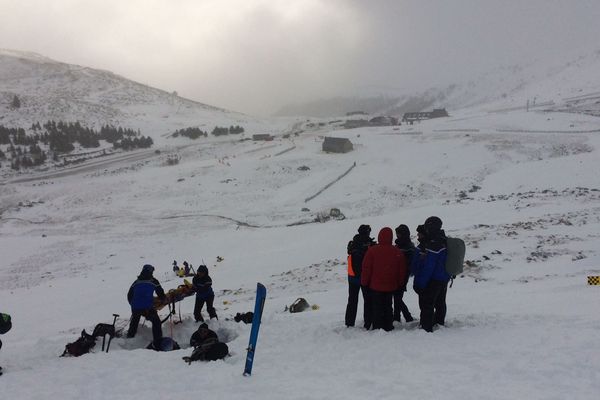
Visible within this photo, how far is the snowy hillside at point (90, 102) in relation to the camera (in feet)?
298

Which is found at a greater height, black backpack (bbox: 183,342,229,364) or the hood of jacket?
the hood of jacket

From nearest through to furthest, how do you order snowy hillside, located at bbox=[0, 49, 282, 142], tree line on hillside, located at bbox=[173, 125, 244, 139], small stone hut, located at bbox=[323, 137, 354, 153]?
small stone hut, located at bbox=[323, 137, 354, 153] < tree line on hillside, located at bbox=[173, 125, 244, 139] < snowy hillside, located at bbox=[0, 49, 282, 142]

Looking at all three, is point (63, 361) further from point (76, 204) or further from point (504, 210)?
point (76, 204)

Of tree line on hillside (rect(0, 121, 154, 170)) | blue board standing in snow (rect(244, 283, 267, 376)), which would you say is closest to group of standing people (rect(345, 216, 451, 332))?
blue board standing in snow (rect(244, 283, 267, 376))

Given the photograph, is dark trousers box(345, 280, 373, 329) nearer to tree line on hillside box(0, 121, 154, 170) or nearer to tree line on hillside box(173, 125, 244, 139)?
tree line on hillside box(0, 121, 154, 170)

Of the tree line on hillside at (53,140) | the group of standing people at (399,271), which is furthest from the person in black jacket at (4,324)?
the tree line on hillside at (53,140)

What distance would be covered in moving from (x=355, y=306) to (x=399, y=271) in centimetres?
144

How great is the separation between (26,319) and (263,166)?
3341 cm

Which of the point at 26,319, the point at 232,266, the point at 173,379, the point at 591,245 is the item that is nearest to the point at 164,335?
the point at 173,379

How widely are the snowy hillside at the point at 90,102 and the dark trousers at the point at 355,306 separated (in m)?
75.9

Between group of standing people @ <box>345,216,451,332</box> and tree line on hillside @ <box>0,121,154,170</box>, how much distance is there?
61019mm

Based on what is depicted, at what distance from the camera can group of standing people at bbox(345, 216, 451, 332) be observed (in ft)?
25.5

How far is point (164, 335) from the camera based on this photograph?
1041cm

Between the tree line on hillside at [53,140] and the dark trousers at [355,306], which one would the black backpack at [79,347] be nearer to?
the dark trousers at [355,306]
